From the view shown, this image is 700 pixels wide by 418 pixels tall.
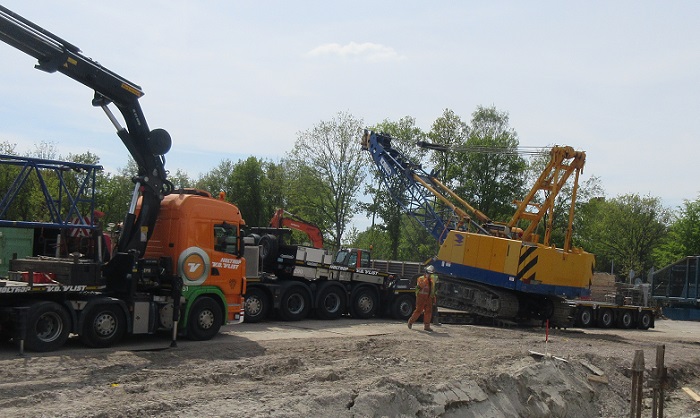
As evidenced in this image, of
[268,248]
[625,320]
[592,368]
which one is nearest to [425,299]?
[268,248]

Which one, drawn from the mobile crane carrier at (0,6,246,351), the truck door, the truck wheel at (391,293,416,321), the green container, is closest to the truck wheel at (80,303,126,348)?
the mobile crane carrier at (0,6,246,351)

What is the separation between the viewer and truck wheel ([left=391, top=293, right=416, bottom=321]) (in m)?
23.3

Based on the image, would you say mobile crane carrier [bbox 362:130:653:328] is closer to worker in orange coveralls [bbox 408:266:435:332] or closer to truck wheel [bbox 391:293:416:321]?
truck wheel [bbox 391:293:416:321]

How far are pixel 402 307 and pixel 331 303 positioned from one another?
9.44 feet

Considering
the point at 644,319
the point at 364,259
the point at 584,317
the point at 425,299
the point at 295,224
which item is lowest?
the point at 644,319

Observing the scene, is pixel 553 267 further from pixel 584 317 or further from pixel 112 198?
pixel 112 198

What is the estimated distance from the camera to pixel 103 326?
527 inches

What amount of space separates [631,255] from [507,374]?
54317mm

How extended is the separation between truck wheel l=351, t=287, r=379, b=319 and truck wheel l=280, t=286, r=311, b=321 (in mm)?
1933

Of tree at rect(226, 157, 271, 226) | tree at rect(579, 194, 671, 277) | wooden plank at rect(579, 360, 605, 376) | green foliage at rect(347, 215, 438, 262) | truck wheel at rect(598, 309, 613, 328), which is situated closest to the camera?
wooden plank at rect(579, 360, 605, 376)

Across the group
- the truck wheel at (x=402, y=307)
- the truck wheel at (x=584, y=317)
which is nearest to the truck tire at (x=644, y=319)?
the truck wheel at (x=584, y=317)

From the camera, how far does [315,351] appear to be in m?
13.6

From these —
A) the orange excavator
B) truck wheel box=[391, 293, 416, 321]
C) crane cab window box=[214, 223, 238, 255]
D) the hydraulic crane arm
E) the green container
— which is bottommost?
truck wheel box=[391, 293, 416, 321]

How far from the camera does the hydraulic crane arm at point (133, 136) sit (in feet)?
44.7
